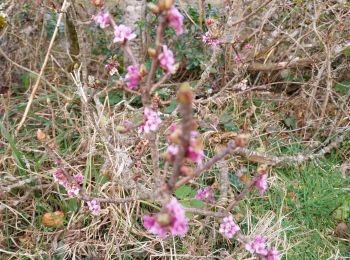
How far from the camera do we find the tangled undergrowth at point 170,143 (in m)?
1.97

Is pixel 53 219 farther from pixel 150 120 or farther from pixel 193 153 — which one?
pixel 193 153

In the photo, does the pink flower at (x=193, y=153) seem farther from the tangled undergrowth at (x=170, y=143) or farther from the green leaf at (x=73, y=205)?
the green leaf at (x=73, y=205)

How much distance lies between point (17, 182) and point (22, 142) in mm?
337

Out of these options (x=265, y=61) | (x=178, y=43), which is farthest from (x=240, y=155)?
(x=178, y=43)

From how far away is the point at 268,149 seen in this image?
Result: 250cm

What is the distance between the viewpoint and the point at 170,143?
4.79ft

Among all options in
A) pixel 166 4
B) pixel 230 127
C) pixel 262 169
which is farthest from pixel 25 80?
pixel 166 4

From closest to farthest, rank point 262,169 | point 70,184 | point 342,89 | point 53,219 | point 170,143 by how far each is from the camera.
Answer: point 262,169
point 170,143
point 70,184
point 53,219
point 342,89

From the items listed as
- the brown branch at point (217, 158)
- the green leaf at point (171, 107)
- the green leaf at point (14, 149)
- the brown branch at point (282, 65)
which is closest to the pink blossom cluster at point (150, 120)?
the brown branch at point (217, 158)

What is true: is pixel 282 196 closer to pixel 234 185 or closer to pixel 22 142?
pixel 234 185

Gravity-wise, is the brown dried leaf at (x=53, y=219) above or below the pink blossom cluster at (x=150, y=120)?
below

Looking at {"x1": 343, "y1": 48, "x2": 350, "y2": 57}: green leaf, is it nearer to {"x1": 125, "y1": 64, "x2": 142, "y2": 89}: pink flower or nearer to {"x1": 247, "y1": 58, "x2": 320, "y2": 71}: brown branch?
{"x1": 247, "y1": 58, "x2": 320, "y2": 71}: brown branch

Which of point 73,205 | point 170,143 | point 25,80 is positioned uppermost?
point 170,143

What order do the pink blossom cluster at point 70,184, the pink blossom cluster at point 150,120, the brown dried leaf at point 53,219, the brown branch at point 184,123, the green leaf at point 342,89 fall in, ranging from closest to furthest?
1. the brown branch at point 184,123
2. the pink blossom cluster at point 150,120
3. the pink blossom cluster at point 70,184
4. the brown dried leaf at point 53,219
5. the green leaf at point 342,89
